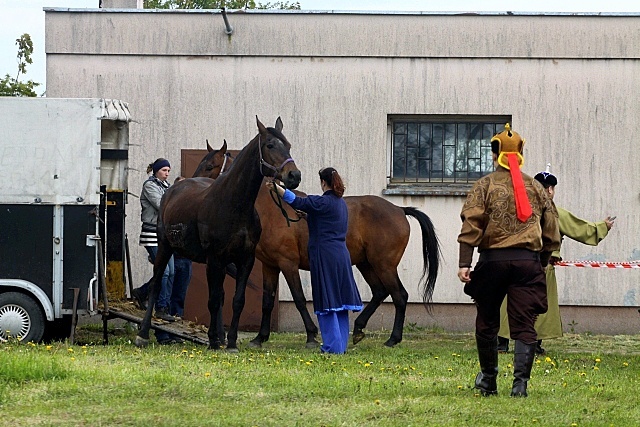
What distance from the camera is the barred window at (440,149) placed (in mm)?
16578

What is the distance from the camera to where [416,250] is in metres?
16.4

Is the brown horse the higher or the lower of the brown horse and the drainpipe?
the lower

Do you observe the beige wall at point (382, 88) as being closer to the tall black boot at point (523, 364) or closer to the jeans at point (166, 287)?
the jeans at point (166, 287)

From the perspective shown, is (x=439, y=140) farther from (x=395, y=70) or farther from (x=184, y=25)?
(x=184, y=25)

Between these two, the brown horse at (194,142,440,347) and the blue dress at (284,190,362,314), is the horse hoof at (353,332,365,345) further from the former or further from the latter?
the blue dress at (284,190,362,314)

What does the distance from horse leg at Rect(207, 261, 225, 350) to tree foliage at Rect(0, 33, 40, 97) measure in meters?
29.3

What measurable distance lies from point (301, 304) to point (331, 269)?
1482 mm

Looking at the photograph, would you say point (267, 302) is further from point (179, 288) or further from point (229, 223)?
point (229, 223)

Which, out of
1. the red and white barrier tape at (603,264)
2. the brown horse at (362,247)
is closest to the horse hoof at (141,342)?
the brown horse at (362,247)

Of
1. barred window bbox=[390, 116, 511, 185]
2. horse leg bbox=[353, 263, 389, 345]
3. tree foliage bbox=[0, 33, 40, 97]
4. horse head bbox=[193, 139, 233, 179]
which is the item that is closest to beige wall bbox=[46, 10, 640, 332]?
barred window bbox=[390, 116, 511, 185]

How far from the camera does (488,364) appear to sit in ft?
28.8

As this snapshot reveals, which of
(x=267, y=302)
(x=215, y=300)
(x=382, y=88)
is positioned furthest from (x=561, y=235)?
(x=382, y=88)

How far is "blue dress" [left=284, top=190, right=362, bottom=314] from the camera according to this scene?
12148 millimetres

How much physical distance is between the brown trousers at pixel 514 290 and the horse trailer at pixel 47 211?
506 centimetres
